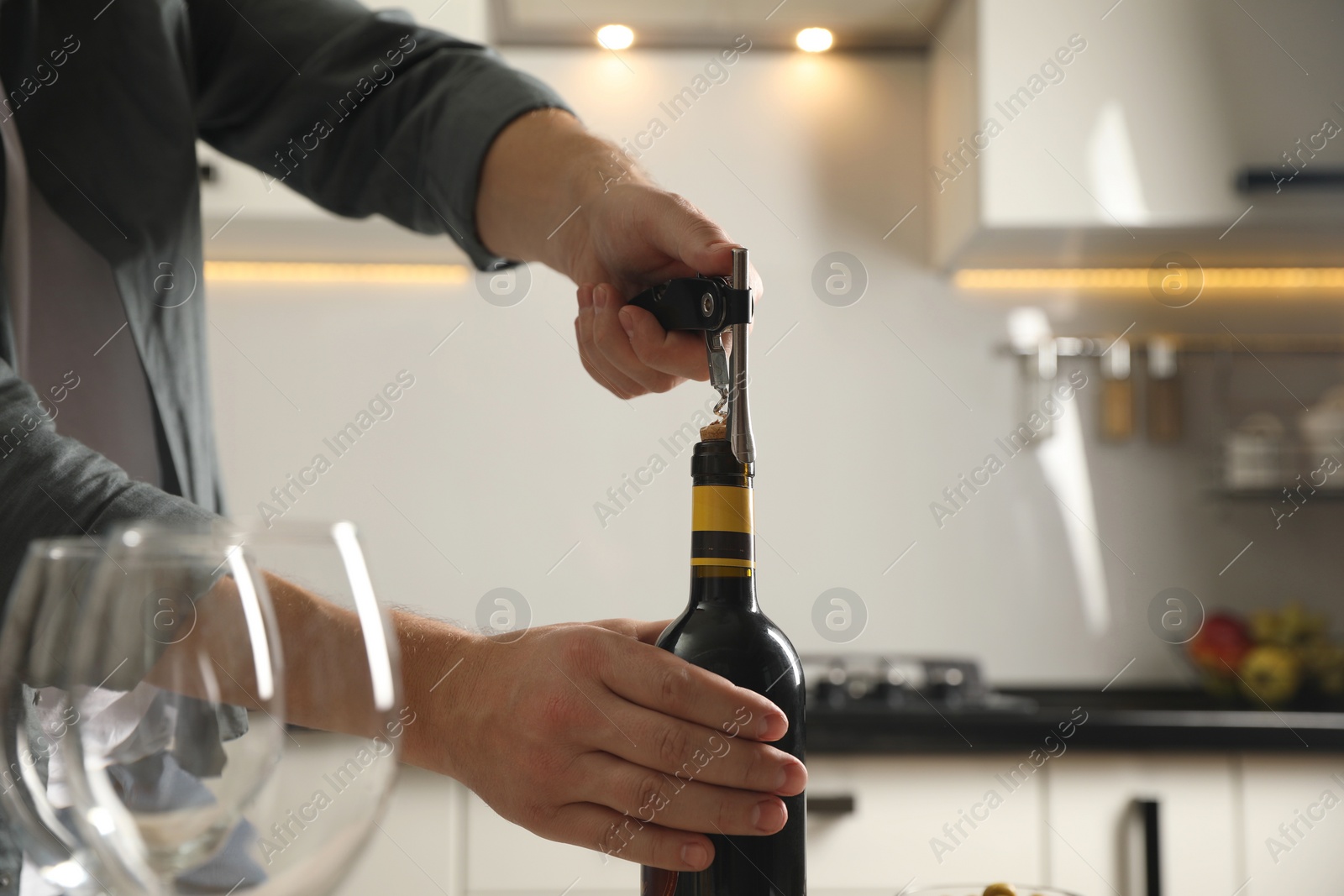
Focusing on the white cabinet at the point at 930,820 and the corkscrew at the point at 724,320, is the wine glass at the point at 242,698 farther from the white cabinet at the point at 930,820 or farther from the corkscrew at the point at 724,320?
the white cabinet at the point at 930,820

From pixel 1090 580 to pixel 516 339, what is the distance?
1218 mm

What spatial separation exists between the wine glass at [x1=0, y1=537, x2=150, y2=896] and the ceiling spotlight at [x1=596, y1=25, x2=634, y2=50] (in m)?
1.93

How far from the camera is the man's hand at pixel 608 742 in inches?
16.9

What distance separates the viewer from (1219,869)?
1.51 metres

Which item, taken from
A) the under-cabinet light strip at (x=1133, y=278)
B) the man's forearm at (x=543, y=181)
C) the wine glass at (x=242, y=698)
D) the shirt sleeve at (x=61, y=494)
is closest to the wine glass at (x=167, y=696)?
the wine glass at (x=242, y=698)

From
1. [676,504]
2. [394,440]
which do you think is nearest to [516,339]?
[394,440]

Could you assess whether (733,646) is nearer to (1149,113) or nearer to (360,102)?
(360,102)

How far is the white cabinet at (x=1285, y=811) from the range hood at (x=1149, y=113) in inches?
34.4

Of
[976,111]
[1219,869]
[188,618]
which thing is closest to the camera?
[188,618]

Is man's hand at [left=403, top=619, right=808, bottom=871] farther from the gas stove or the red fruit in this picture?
the red fruit

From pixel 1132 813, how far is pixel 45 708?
157 centimetres

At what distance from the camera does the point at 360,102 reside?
0.85 metres

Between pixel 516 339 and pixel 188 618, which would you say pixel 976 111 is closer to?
pixel 516 339

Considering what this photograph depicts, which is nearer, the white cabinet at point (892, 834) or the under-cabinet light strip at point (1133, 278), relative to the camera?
the white cabinet at point (892, 834)
